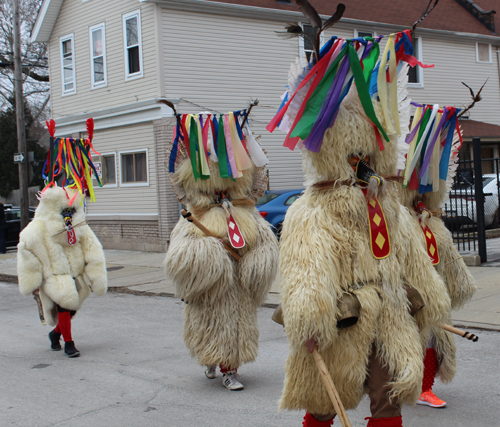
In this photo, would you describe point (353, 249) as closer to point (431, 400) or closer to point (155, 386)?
point (431, 400)

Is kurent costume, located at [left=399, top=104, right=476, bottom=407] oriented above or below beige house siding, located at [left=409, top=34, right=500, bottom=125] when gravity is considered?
below

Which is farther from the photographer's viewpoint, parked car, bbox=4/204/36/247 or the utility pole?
parked car, bbox=4/204/36/247

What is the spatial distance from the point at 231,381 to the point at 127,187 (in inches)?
472

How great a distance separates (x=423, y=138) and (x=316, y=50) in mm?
1649

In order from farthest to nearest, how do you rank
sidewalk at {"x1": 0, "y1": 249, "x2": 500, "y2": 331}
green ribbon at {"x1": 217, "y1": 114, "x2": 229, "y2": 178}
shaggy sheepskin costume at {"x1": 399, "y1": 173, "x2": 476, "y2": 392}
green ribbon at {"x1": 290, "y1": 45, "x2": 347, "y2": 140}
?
sidewalk at {"x1": 0, "y1": 249, "x2": 500, "y2": 331} → green ribbon at {"x1": 217, "y1": 114, "x2": 229, "y2": 178} → shaggy sheepskin costume at {"x1": 399, "y1": 173, "x2": 476, "y2": 392} → green ribbon at {"x1": 290, "y1": 45, "x2": 347, "y2": 140}

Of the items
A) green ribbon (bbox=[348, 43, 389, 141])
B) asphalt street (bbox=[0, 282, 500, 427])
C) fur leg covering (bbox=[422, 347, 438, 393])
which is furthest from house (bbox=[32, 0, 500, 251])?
green ribbon (bbox=[348, 43, 389, 141])

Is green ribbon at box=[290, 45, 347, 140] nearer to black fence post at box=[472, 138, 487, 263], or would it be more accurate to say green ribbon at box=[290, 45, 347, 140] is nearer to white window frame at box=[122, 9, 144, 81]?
black fence post at box=[472, 138, 487, 263]

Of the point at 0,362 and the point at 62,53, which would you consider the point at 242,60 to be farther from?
the point at 0,362

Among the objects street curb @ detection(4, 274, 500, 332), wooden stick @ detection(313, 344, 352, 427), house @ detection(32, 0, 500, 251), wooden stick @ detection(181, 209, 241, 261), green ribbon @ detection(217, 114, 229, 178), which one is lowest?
street curb @ detection(4, 274, 500, 332)

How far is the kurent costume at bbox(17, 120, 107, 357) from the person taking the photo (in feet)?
18.8

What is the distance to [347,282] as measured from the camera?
2.82 meters

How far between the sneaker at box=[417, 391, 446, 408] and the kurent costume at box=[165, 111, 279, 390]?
1.35 metres

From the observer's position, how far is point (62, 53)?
58.1 feet

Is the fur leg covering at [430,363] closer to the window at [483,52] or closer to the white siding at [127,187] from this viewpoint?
the white siding at [127,187]
